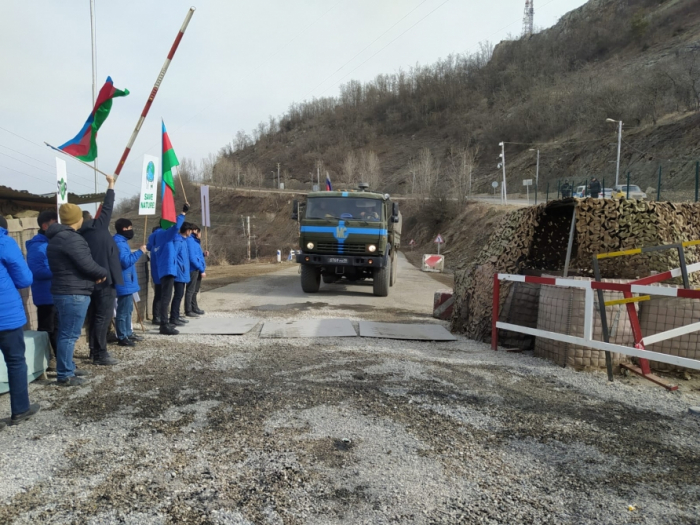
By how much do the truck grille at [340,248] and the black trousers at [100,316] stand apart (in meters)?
7.17

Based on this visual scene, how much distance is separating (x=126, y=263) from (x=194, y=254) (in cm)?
227

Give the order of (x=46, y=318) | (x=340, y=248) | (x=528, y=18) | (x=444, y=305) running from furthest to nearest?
1. (x=528, y=18)
2. (x=340, y=248)
3. (x=444, y=305)
4. (x=46, y=318)

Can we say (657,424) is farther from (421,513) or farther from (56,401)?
(56,401)

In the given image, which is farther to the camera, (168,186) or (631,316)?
(168,186)

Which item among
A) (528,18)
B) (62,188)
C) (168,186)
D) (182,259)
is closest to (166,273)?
(182,259)

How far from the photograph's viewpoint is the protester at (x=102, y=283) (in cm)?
536

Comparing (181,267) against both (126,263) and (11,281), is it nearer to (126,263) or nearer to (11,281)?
(126,263)

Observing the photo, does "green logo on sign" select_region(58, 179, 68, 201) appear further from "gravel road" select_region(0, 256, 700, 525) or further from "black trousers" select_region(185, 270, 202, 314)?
"black trousers" select_region(185, 270, 202, 314)

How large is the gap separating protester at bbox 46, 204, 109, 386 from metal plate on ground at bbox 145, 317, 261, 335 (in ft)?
8.66

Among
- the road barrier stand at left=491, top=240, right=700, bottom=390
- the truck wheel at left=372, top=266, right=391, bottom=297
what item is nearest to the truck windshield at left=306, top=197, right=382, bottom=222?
the truck wheel at left=372, top=266, right=391, bottom=297

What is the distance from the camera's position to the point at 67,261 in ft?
15.4

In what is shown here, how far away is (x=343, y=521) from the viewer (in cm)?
257

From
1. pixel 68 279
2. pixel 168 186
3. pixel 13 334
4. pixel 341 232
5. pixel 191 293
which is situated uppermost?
pixel 168 186

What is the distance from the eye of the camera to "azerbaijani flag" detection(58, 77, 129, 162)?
729 centimetres
